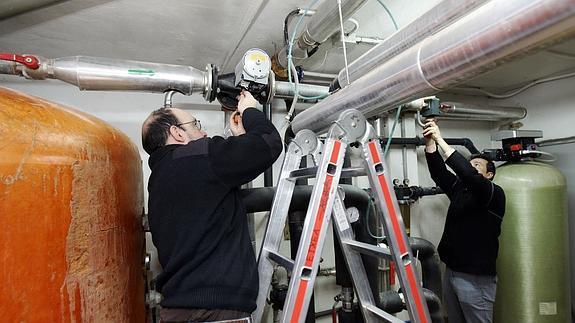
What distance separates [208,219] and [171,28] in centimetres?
92

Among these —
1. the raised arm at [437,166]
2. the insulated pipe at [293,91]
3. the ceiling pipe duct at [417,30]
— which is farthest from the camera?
the raised arm at [437,166]

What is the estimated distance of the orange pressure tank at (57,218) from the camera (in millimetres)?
541

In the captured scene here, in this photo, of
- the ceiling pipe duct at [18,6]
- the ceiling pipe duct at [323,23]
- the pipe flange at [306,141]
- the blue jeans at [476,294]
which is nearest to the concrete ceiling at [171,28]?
the ceiling pipe duct at [18,6]

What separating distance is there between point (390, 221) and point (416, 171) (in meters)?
1.50

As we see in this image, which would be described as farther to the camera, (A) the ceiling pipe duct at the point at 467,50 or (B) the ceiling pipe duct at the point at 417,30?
(B) the ceiling pipe duct at the point at 417,30

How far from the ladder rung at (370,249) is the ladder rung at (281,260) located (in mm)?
231

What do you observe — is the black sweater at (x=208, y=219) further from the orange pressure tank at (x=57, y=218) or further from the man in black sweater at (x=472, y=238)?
the man in black sweater at (x=472, y=238)

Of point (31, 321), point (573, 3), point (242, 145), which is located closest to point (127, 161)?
point (242, 145)

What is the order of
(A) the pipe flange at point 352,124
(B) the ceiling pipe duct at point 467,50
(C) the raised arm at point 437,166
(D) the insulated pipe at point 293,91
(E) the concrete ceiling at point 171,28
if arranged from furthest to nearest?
(C) the raised arm at point 437,166, (D) the insulated pipe at point 293,91, (E) the concrete ceiling at point 171,28, (A) the pipe flange at point 352,124, (B) the ceiling pipe duct at point 467,50

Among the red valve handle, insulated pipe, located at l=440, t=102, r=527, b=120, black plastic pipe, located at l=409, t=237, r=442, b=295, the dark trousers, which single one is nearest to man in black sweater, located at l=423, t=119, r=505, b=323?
black plastic pipe, located at l=409, t=237, r=442, b=295

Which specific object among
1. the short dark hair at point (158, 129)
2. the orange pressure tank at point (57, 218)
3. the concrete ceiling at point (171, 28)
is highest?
the concrete ceiling at point (171, 28)

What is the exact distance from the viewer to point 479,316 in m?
1.76

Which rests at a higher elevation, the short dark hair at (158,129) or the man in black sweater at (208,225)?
the short dark hair at (158,129)

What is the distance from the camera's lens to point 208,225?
35.5 inches
